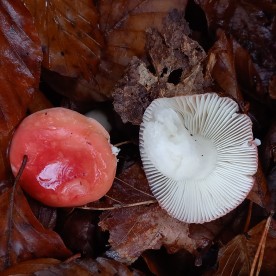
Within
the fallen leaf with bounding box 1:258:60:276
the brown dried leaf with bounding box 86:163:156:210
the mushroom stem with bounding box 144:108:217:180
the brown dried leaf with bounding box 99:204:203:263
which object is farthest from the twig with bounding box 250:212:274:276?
the fallen leaf with bounding box 1:258:60:276

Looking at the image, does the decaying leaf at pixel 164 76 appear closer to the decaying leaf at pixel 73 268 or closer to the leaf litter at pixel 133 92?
the leaf litter at pixel 133 92

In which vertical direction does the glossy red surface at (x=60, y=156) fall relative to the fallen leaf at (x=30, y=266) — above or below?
above

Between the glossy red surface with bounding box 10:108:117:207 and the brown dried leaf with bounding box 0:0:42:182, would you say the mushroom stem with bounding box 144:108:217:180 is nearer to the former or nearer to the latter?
the glossy red surface with bounding box 10:108:117:207

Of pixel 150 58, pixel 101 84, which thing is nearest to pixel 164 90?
pixel 150 58

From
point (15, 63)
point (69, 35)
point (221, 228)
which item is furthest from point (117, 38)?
point (221, 228)

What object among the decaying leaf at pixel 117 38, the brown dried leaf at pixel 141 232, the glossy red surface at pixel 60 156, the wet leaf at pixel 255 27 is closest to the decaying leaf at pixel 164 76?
the decaying leaf at pixel 117 38

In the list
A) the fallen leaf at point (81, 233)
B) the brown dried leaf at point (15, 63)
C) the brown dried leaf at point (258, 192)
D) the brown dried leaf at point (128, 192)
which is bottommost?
the fallen leaf at point (81, 233)

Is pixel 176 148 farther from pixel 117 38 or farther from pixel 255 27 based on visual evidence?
pixel 255 27
